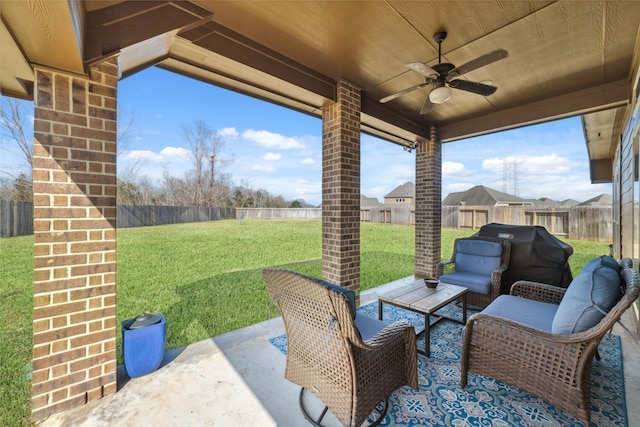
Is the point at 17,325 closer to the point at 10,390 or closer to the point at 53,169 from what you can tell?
the point at 10,390

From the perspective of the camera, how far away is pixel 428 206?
5344 mm

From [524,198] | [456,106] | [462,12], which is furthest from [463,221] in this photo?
[524,198]

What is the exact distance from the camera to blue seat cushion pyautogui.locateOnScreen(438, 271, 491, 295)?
140 inches

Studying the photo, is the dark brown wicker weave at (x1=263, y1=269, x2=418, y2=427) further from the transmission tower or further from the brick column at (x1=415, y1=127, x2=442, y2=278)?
the transmission tower

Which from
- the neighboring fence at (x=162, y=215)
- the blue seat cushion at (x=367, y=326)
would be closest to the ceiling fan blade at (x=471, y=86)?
the blue seat cushion at (x=367, y=326)

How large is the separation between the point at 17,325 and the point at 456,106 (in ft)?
23.4

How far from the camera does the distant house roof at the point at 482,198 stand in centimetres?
2625

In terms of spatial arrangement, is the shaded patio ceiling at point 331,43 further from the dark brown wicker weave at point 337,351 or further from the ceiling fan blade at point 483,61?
the dark brown wicker weave at point 337,351

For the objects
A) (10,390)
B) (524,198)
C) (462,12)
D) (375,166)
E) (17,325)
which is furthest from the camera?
(524,198)

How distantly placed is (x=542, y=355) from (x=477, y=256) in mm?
2401

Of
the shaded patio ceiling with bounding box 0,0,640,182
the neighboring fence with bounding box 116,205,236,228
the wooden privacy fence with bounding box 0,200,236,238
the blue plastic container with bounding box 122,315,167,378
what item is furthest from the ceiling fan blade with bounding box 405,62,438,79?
the neighboring fence with bounding box 116,205,236,228

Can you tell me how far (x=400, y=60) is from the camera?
3051 mm

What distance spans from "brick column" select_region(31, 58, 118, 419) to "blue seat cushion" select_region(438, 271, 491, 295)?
4020 millimetres

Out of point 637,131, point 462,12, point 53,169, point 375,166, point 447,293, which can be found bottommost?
point 447,293
